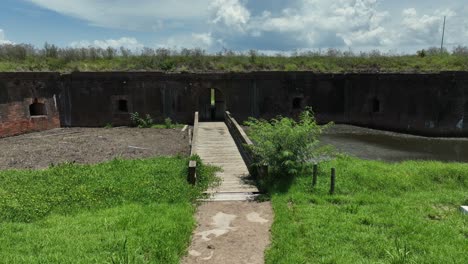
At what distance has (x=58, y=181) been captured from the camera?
9844 millimetres

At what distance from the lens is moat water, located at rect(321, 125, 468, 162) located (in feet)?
56.1

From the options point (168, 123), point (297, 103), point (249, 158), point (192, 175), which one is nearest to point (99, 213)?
point (192, 175)

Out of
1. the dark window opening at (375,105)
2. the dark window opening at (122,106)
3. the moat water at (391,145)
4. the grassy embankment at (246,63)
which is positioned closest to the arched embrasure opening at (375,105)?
the dark window opening at (375,105)

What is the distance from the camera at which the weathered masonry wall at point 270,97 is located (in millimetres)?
22875

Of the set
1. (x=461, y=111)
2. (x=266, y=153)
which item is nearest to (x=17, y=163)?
(x=266, y=153)

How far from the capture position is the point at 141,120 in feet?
76.2

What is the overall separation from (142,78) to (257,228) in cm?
1763

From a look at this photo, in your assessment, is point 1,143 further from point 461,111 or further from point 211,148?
point 461,111

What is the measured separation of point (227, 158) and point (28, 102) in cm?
1371

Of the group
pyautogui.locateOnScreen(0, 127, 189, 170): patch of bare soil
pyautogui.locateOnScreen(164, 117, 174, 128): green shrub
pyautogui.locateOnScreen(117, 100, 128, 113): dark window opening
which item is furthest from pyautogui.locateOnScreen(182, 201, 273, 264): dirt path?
pyautogui.locateOnScreen(117, 100, 128, 113): dark window opening

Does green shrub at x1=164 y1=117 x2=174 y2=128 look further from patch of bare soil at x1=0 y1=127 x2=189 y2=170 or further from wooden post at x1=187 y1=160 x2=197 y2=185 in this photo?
wooden post at x1=187 y1=160 x2=197 y2=185

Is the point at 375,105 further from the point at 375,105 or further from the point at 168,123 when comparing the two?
the point at 168,123

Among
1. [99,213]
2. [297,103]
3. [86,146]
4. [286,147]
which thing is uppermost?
[297,103]

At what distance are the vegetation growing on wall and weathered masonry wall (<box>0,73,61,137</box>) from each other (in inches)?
138
